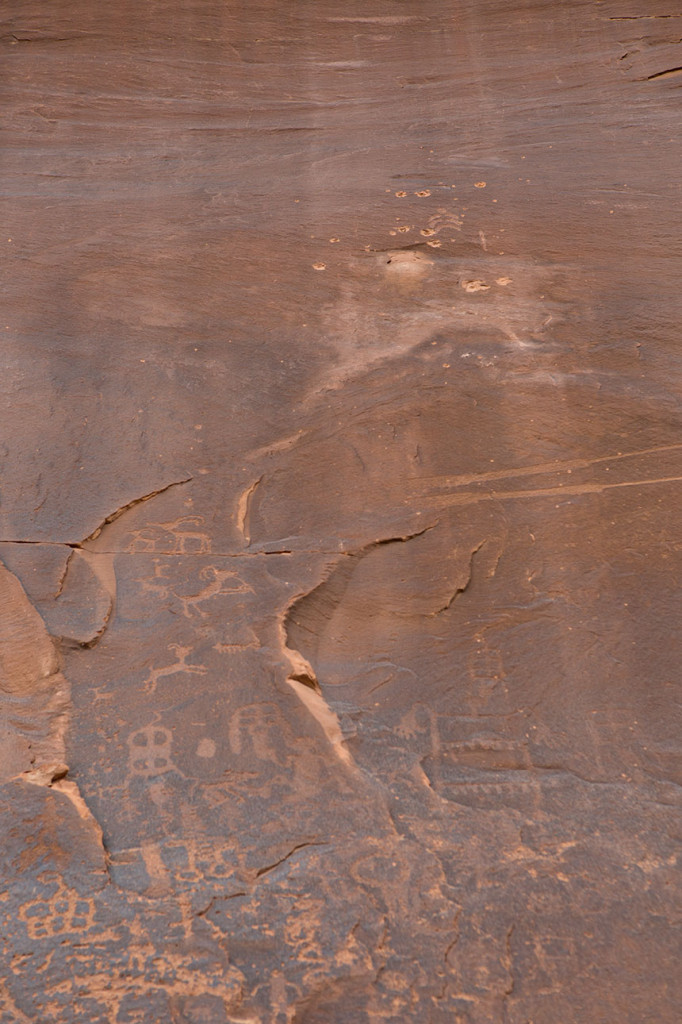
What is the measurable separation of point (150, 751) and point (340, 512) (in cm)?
119

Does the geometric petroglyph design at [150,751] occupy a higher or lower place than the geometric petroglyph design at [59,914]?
higher

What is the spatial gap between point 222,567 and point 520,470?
4.33 ft

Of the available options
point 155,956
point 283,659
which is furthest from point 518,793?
point 155,956

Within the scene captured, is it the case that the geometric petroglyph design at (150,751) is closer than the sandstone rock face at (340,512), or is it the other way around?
the sandstone rock face at (340,512)

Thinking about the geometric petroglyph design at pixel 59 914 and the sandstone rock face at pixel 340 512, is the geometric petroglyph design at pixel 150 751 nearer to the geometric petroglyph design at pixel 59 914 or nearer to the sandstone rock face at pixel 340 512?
the sandstone rock face at pixel 340 512

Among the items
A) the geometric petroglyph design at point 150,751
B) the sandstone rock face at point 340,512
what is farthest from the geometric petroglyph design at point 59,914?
the geometric petroglyph design at point 150,751

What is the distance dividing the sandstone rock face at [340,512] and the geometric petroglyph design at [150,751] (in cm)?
1

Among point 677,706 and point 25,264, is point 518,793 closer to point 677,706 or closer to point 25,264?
point 677,706

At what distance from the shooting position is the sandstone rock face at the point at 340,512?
98.2 inches

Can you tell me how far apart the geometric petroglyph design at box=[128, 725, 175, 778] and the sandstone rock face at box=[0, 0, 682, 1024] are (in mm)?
10

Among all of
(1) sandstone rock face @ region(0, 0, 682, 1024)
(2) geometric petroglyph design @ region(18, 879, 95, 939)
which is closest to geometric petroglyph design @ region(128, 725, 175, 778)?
(1) sandstone rock face @ region(0, 0, 682, 1024)

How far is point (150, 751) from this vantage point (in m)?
2.81

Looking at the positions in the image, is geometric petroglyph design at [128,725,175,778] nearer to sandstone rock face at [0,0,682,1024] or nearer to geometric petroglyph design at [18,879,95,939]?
sandstone rock face at [0,0,682,1024]

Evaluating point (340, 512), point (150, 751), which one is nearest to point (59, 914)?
point (150, 751)
